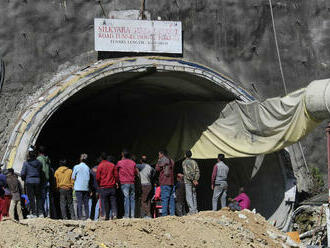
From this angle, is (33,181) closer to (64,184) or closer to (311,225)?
(64,184)

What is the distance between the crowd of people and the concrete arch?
1.32ft

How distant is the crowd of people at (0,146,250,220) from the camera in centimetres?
1381

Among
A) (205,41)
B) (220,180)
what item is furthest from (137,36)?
(220,180)

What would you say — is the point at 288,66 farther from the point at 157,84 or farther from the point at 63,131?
the point at 63,131

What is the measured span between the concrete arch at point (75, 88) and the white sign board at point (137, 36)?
0.93 feet

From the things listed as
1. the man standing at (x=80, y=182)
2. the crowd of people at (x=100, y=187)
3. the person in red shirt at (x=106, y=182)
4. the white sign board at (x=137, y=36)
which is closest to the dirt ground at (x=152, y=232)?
the crowd of people at (x=100, y=187)

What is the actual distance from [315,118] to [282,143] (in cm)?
113

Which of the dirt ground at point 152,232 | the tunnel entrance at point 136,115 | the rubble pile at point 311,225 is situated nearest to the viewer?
the dirt ground at point 152,232

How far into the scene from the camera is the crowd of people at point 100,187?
13.8 metres

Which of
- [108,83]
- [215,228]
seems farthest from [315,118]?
[108,83]

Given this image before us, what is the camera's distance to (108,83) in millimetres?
17219

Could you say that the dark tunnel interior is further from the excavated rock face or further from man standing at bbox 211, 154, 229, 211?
man standing at bbox 211, 154, 229, 211

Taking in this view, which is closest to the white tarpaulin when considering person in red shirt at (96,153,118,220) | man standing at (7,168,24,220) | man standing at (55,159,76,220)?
person in red shirt at (96,153,118,220)

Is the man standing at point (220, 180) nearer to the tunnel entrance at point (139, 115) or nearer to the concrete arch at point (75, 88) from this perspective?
the tunnel entrance at point (139, 115)
